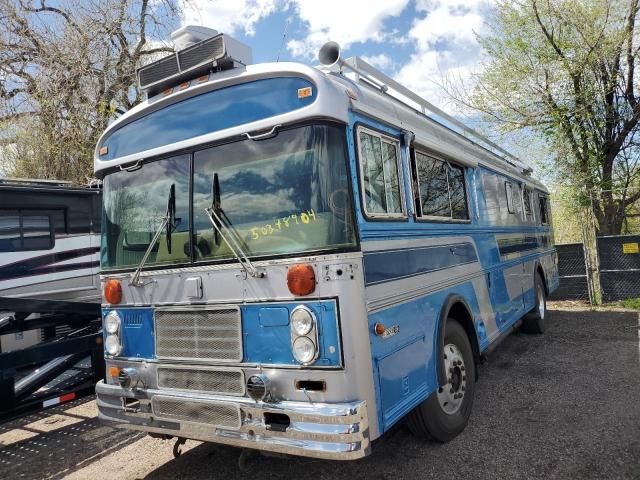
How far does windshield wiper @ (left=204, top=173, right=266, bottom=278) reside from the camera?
10.1 ft

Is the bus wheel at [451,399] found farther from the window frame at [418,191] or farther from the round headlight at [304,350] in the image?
the round headlight at [304,350]

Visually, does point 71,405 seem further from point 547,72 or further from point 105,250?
point 547,72

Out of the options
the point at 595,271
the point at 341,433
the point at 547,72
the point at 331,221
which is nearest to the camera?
the point at 341,433

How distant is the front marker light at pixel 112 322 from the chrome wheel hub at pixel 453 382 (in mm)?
2672

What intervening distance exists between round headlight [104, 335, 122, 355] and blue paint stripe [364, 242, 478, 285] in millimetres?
2059

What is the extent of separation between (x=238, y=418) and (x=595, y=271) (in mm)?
11448

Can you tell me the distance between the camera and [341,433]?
2.72 m

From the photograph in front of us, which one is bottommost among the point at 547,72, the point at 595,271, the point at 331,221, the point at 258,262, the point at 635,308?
the point at 635,308

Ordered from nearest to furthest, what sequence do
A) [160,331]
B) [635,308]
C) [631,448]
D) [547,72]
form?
[160,331]
[631,448]
[635,308]
[547,72]

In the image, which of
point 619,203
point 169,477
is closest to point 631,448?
point 169,477

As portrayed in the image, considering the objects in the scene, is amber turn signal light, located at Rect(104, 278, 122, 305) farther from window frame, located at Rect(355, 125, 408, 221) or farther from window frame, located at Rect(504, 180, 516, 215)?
window frame, located at Rect(504, 180, 516, 215)

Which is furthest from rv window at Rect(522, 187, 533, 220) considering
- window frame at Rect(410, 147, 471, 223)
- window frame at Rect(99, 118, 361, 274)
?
window frame at Rect(99, 118, 361, 274)

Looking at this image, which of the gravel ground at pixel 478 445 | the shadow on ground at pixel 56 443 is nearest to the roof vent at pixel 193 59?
the gravel ground at pixel 478 445

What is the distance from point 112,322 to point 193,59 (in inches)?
83.4
